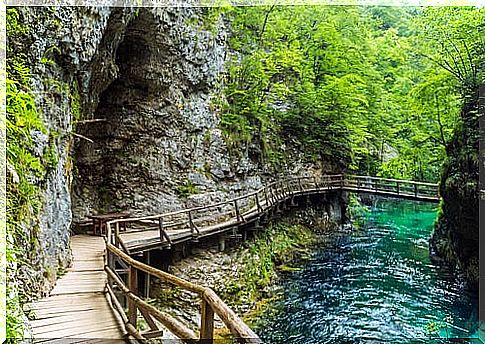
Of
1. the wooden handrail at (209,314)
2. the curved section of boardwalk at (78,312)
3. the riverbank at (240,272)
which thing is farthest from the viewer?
the riverbank at (240,272)

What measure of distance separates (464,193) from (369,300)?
408 cm

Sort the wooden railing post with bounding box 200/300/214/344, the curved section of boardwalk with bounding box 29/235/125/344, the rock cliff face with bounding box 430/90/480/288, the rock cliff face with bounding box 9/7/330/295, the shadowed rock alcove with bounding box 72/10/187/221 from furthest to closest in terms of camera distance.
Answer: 1. the shadowed rock alcove with bounding box 72/10/187/221
2. the rock cliff face with bounding box 9/7/330/295
3. the rock cliff face with bounding box 430/90/480/288
4. the curved section of boardwalk with bounding box 29/235/125/344
5. the wooden railing post with bounding box 200/300/214/344

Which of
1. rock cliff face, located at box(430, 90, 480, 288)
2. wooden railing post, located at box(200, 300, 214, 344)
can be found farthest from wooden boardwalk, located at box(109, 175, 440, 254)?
wooden railing post, located at box(200, 300, 214, 344)

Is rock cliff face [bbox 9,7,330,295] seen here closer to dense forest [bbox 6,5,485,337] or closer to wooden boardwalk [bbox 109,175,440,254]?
dense forest [bbox 6,5,485,337]

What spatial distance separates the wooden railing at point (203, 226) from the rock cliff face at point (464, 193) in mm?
4049

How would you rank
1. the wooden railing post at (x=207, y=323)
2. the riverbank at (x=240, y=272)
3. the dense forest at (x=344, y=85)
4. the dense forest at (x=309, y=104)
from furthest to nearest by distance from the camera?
1. the dense forest at (x=344, y=85)
2. the riverbank at (x=240, y=272)
3. the dense forest at (x=309, y=104)
4. the wooden railing post at (x=207, y=323)

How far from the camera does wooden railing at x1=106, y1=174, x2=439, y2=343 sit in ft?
11.5

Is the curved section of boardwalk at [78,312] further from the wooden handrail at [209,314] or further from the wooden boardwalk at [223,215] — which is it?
the wooden boardwalk at [223,215]

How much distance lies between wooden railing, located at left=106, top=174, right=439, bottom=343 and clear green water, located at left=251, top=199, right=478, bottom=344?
8.49ft

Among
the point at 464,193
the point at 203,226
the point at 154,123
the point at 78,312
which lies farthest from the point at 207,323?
the point at 464,193

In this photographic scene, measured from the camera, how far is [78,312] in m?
6.01

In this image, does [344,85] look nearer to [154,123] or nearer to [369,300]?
[154,123]

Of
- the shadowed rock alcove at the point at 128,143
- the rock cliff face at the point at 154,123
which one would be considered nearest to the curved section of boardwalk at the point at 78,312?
the rock cliff face at the point at 154,123

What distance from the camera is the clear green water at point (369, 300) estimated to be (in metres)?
10.5
